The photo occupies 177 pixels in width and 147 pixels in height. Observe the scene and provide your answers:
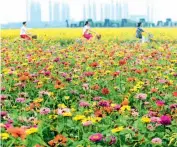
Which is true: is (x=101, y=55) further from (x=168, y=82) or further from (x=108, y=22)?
(x=108, y=22)

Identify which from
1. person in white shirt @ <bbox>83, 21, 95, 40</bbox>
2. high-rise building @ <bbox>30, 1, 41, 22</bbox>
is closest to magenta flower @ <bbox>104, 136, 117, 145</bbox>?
person in white shirt @ <bbox>83, 21, 95, 40</bbox>

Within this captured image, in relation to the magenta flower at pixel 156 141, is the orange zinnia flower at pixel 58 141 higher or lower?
higher

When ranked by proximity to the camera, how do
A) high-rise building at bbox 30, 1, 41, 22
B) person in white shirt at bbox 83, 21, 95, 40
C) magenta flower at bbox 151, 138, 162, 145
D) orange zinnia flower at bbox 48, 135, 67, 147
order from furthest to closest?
1. high-rise building at bbox 30, 1, 41, 22
2. person in white shirt at bbox 83, 21, 95, 40
3. magenta flower at bbox 151, 138, 162, 145
4. orange zinnia flower at bbox 48, 135, 67, 147

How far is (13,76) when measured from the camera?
17.9 feet

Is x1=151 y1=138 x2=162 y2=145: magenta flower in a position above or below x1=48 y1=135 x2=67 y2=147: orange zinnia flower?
below

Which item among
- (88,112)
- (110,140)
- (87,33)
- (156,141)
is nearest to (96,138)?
(110,140)

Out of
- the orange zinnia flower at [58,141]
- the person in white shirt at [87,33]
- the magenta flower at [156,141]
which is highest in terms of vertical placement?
the person in white shirt at [87,33]

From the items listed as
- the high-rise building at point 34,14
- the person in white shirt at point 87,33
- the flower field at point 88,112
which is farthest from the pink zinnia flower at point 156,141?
the high-rise building at point 34,14

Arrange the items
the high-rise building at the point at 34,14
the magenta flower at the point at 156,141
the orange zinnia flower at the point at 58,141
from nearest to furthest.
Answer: the orange zinnia flower at the point at 58,141
the magenta flower at the point at 156,141
the high-rise building at the point at 34,14

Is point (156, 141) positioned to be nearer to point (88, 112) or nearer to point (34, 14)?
point (88, 112)

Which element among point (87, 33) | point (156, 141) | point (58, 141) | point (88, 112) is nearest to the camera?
point (58, 141)

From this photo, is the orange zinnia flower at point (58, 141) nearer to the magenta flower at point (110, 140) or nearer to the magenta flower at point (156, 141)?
the magenta flower at point (110, 140)

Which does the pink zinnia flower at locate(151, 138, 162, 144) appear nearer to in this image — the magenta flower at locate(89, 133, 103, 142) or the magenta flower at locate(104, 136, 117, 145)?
the magenta flower at locate(104, 136, 117, 145)

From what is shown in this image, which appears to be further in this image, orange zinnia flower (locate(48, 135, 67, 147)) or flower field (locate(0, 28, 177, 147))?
flower field (locate(0, 28, 177, 147))
